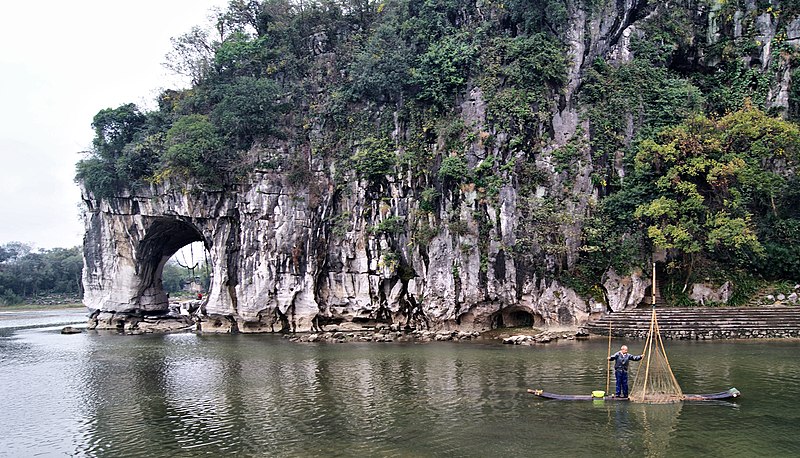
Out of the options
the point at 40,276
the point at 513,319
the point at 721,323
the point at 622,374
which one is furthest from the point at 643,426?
the point at 40,276

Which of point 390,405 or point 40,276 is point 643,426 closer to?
point 390,405

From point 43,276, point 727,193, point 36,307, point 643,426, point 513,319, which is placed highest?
point 727,193

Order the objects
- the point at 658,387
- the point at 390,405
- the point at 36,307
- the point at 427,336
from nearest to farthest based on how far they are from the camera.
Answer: the point at 658,387, the point at 390,405, the point at 427,336, the point at 36,307

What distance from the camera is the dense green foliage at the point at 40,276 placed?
2554 inches

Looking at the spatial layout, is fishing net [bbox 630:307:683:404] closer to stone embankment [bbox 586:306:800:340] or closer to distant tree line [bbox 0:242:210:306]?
stone embankment [bbox 586:306:800:340]

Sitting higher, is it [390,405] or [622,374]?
[622,374]

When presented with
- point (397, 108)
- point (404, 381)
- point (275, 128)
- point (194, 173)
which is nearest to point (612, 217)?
point (397, 108)

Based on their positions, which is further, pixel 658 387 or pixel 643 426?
pixel 658 387

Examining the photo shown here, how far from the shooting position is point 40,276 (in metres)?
67.2

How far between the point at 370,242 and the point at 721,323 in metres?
17.3

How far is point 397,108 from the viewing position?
110ft

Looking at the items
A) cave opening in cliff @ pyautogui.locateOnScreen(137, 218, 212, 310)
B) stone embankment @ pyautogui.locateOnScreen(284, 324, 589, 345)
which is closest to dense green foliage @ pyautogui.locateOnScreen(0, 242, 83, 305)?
cave opening in cliff @ pyautogui.locateOnScreen(137, 218, 212, 310)

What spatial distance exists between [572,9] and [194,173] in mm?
23172

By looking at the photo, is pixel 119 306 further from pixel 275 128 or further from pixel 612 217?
pixel 612 217
